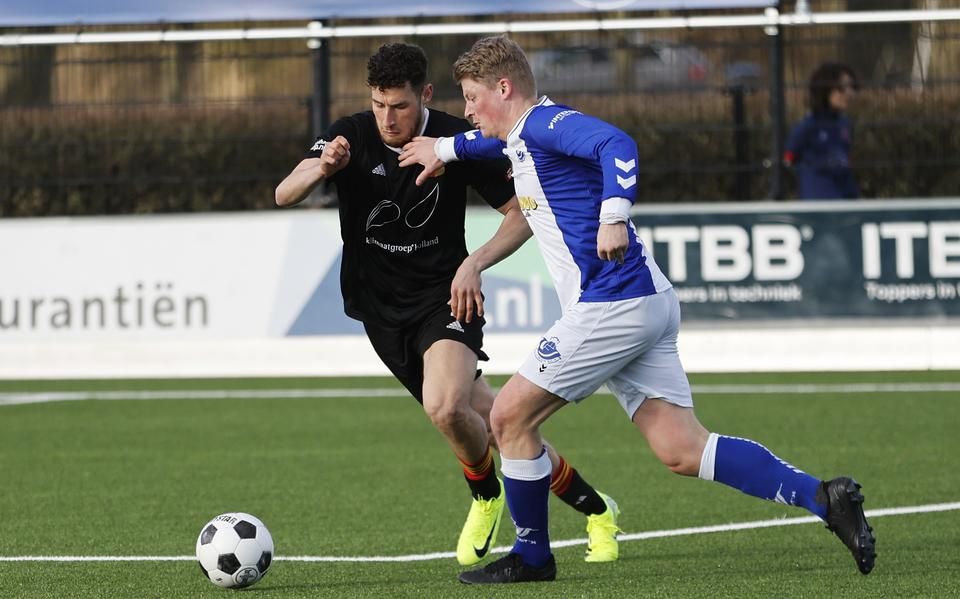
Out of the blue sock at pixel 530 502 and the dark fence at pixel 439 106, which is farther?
the dark fence at pixel 439 106

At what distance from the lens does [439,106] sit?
15.6 metres

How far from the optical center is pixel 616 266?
601cm

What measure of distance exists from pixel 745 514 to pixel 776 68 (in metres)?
8.31

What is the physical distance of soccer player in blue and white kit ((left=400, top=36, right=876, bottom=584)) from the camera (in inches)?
234

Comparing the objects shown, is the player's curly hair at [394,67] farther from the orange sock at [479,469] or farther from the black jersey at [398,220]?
the orange sock at [479,469]

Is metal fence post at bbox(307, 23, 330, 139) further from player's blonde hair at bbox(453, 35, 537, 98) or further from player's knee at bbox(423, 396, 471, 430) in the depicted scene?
player's blonde hair at bbox(453, 35, 537, 98)

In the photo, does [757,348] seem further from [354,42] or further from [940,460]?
[940,460]

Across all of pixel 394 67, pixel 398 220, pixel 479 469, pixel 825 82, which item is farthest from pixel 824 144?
pixel 394 67

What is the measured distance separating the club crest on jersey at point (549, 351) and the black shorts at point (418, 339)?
891 millimetres

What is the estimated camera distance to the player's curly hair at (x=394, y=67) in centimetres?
668

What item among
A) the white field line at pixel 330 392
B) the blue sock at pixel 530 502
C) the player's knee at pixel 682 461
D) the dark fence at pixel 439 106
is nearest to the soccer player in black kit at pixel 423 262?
the blue sock at pixel 530 502

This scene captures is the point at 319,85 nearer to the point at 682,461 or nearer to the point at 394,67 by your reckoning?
the point at 394,67

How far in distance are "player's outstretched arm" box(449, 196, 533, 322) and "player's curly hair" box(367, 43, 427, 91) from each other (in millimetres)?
701

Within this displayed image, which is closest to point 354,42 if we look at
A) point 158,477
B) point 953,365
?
point 953,365
